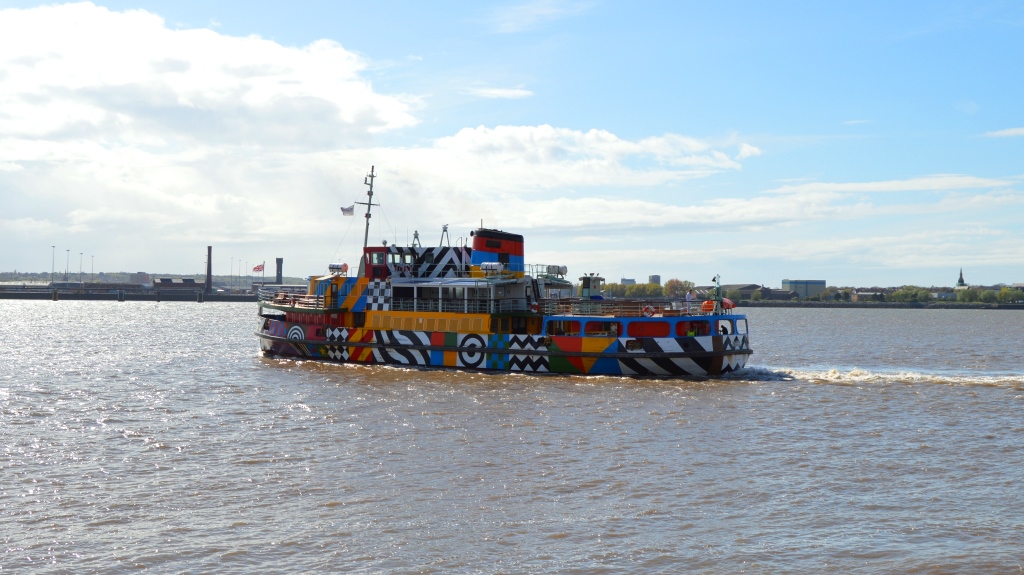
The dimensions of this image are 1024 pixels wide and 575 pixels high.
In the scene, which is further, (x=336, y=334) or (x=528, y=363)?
(x=336, y=334)

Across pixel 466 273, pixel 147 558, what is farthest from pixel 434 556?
pixel 466 273

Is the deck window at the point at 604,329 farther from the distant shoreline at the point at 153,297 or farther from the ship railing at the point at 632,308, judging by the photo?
the distant shoreline at the point at 153,297

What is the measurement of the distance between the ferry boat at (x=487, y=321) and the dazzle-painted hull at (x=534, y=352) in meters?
0.04

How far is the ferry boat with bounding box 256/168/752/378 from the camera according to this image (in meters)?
35.3

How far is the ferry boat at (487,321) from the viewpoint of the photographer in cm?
3531

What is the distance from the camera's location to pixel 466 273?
40094 mm

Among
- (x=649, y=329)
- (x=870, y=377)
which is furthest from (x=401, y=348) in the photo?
(x=870, y=377)

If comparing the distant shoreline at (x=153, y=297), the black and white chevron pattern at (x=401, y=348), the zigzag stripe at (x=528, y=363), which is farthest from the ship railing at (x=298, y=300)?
the distant shoreline at (x=153, y=297)

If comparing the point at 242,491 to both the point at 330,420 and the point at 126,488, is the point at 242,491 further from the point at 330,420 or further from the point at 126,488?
the point at 330,420

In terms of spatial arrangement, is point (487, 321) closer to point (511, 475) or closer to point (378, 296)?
point (378, 296)

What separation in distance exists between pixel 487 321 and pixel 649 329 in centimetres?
702

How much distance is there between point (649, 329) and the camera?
35125mm

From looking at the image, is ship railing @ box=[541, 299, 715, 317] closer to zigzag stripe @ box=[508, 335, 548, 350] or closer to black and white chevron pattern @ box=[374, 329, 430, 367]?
zigzag stripe @ box=[508, 335, 548, 350]

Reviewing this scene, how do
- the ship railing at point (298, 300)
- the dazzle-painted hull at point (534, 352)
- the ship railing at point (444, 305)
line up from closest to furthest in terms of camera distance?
the dazzle-painted hull at point (534, 352) < the ship railing at point (444, 305) < the ship railing at point (298, 300)
